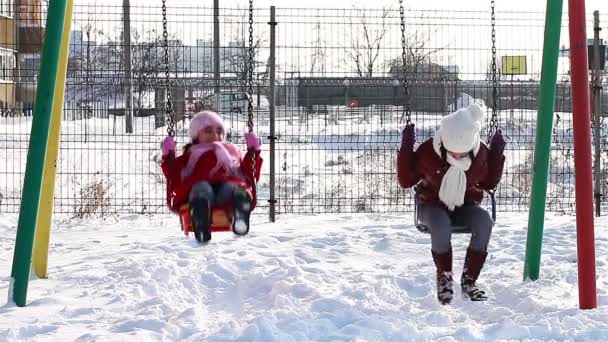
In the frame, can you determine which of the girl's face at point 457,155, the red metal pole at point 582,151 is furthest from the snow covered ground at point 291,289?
the girl's face at point 457,155

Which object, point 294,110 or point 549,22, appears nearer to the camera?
point 549,22

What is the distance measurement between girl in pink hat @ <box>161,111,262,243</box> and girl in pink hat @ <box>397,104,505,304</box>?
972mm

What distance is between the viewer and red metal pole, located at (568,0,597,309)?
16.6 feet

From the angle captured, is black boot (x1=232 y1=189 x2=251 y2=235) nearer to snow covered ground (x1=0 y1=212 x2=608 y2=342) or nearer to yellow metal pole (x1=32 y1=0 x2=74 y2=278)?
snow covered ground (x1=0 y1=212 x2=608 y2=342)

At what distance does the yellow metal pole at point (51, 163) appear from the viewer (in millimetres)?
6223

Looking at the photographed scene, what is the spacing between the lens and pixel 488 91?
9984mm

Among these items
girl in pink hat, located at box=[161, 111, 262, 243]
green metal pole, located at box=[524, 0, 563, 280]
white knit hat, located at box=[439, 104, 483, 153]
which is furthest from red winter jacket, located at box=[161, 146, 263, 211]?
green metal pole, located at box=[524, 0, 563, 280]

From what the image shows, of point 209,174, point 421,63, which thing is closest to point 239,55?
point 421,63

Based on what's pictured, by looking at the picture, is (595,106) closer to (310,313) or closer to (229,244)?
(229,244)

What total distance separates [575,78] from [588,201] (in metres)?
0.72

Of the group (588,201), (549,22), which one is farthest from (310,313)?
(549,22)

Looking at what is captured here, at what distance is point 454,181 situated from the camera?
5121 mm

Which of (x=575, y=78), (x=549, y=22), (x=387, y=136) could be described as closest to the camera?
(x=575, y=78)

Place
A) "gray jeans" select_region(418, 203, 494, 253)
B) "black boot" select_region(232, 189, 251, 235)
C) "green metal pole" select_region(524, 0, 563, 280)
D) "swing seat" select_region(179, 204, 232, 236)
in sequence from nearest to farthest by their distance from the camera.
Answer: "gray jeans" select_region(418, 203, 494, 253) < "black boot" select_region(232, 189, 251, 235) < "swing seat" select_region(179, 204, 232, 236) < "green metal pole" select_region(524, 0, 563, 280)
